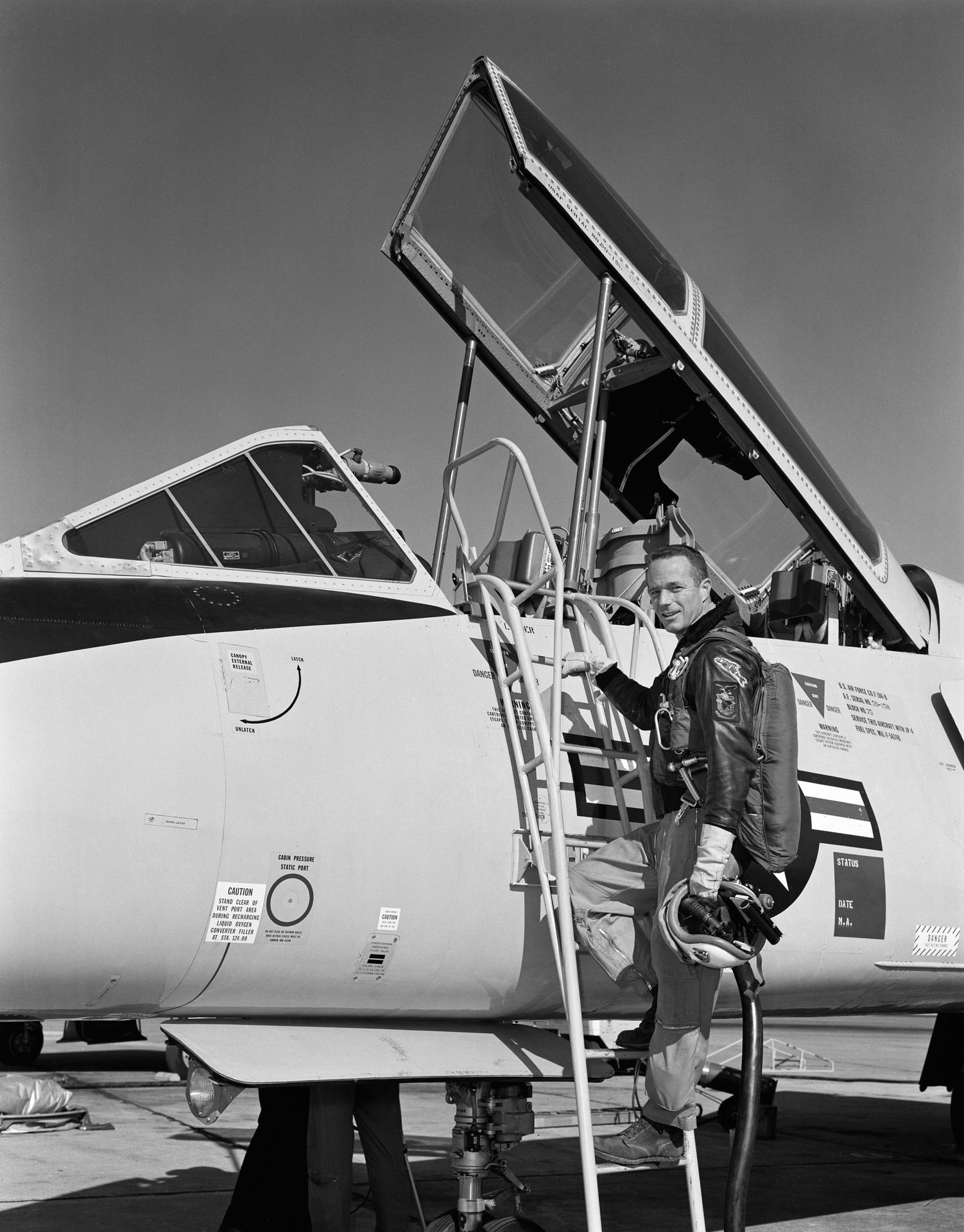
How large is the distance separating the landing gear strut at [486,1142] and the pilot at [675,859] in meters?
0.40

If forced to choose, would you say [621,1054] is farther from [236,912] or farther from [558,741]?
[236,912]

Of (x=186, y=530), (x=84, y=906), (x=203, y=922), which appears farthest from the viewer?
(x=186, y=530)

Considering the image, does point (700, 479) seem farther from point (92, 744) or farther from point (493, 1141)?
point (92, 744)

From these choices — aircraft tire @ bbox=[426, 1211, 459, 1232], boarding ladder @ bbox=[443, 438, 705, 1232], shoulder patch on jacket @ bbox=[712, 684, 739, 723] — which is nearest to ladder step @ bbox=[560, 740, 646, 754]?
boarding ladder @ bbox=[443, 438, 705, 1232]

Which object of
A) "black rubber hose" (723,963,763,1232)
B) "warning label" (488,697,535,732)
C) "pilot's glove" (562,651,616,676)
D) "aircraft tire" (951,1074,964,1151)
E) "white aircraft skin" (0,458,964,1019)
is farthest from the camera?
"aircraft tire" (951,1074,964,1151)

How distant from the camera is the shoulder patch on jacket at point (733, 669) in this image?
4.33 metres

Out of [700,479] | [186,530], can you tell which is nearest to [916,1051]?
[700,479]

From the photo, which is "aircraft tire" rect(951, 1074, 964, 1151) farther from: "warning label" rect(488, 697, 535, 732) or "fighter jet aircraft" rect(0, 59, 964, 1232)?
"warning label" rect(488, 697, 535, 732)

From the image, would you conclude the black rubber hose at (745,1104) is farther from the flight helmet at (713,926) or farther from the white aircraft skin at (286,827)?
the white aircraft skin at (286,827)

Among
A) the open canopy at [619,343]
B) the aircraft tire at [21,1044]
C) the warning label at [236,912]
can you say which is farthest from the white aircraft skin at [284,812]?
the aircraft tire at [21,1044]

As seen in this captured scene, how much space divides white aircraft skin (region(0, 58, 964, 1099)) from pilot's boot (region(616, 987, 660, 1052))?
0.83 feet

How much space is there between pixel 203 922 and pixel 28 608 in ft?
3.73

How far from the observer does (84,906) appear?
12.0 ft

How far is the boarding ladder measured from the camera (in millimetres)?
4074
